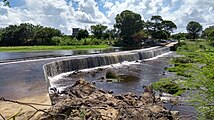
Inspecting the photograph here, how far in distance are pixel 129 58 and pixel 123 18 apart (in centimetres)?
2850

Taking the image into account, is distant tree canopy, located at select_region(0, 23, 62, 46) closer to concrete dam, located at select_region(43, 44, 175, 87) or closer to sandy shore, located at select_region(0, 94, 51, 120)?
concrete dam, located at select_region(43, 44, 175, 87)

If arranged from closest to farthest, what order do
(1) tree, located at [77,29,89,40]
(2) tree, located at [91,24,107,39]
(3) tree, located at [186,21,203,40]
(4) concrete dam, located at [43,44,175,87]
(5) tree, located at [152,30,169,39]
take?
(4) concrete dam, located at [43,44,175,87], (1) tree, located at [77,29,89,40], (5) tree, located at [152,30,169,39], (2) tree, located at [91,24,107,39], (3) tree, located at [186,21,203,40]

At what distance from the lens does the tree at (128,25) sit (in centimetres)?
5341

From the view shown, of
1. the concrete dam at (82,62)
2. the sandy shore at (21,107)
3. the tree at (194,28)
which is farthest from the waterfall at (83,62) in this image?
the tree at (194,28)

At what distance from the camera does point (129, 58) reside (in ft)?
88.9

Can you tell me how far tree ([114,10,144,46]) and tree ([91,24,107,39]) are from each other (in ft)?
28.7

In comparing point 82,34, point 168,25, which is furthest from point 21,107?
point 168,25

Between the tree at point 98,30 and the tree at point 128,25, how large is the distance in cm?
874

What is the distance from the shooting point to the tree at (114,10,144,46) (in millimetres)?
53406

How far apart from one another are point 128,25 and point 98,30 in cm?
1280

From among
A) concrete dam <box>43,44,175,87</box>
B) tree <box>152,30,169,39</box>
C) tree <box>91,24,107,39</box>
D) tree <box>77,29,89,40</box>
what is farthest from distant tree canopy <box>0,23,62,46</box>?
concrete dam <box>43,44,175,87</box>

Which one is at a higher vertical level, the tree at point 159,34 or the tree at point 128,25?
the tree at point 128,25

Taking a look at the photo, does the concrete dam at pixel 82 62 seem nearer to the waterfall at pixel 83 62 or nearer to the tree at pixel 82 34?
the waterfall at pixel 83 62

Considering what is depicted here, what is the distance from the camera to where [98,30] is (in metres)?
64.5
